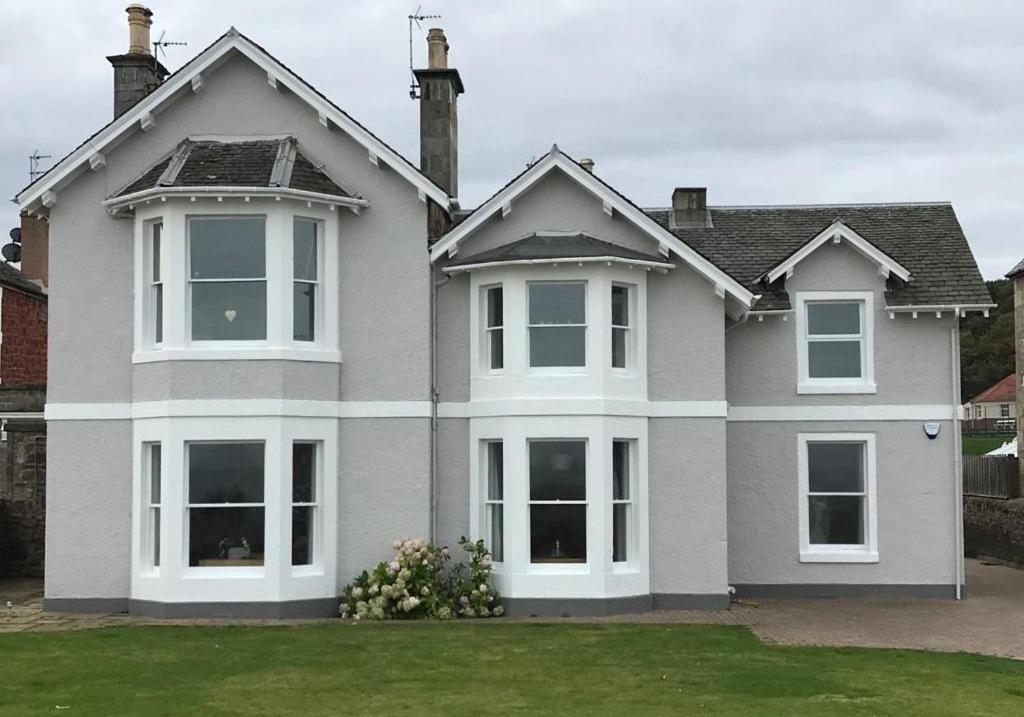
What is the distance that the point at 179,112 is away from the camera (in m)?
19.8

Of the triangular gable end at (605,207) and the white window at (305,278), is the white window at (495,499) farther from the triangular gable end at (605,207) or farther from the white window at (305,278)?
the white window at (305,278)

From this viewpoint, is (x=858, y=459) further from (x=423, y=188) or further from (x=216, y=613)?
(x=216, y=613)

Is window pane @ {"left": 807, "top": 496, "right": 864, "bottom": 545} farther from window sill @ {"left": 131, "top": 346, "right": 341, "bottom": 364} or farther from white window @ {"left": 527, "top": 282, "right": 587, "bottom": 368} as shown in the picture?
window sill @ {"left": 131, "top": 346, "right": 341, "bottom": 364}

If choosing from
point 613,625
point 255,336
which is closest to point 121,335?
point 255,336

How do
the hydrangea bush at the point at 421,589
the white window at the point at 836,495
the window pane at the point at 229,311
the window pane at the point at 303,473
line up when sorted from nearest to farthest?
the hydrangea bush at the point at 421,589, the window pane at the point at 229,311, the window pane at the point at 303,473, the white window at the point at 836,495

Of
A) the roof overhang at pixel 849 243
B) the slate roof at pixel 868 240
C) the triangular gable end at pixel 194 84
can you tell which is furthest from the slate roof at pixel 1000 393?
the triangular gable end at pixel 194 84

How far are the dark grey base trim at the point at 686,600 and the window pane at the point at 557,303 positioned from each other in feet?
15.6

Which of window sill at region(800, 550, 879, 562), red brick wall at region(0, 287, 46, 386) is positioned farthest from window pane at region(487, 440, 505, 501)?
red brick wall at region(0, 287, 46, 386)

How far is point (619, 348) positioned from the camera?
64.8ft

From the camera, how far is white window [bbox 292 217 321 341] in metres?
19.0

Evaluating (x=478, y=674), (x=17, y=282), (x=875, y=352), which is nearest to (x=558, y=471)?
(x=478, y=674)

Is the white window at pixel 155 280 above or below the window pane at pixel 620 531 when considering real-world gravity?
above

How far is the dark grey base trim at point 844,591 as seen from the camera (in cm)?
2138

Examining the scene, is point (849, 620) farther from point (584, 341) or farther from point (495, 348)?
point (495, 348)
